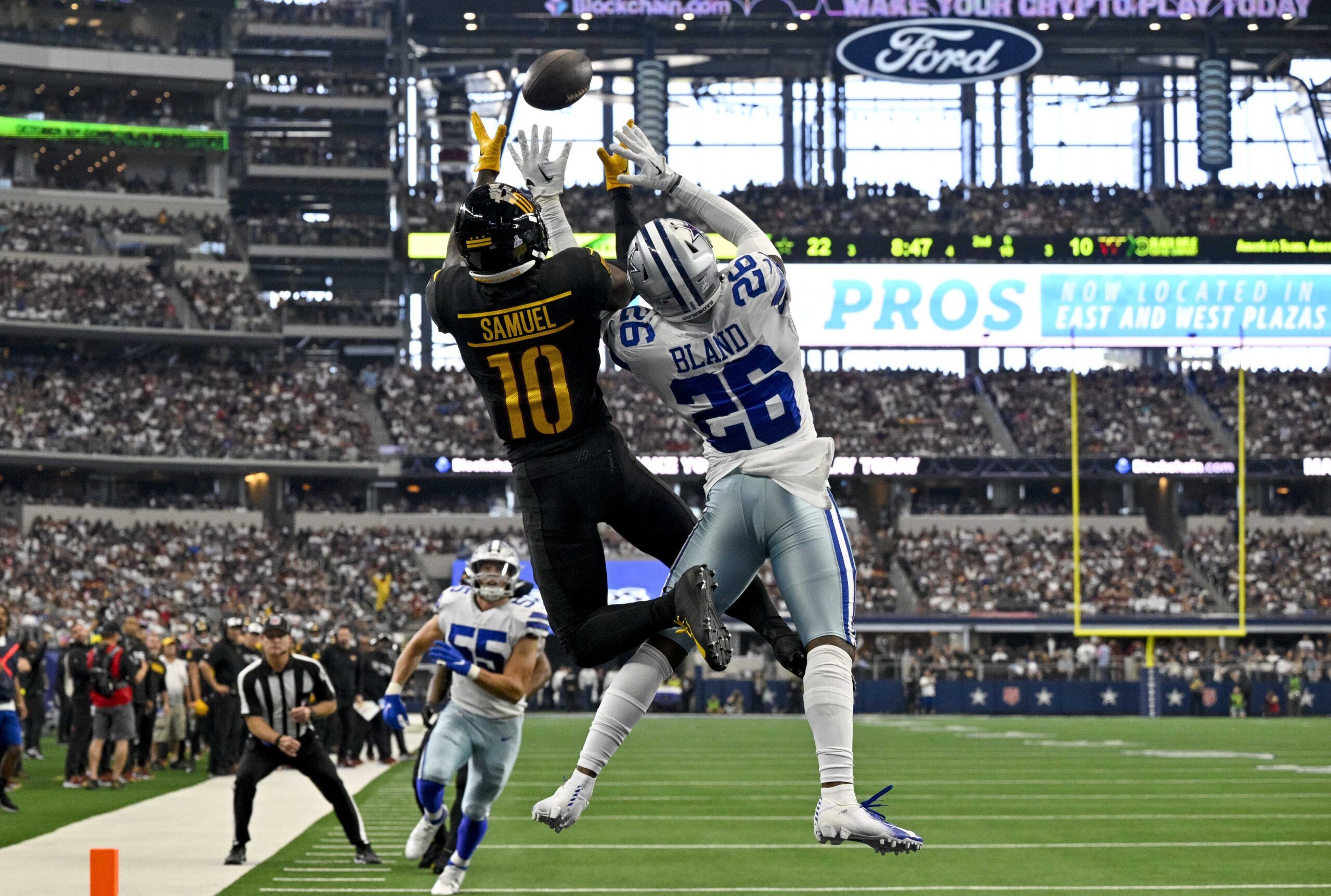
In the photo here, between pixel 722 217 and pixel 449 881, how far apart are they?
19.4 ft

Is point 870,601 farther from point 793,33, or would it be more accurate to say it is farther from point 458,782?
point 458,782

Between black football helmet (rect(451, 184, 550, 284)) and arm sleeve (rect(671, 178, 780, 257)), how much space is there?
71cm

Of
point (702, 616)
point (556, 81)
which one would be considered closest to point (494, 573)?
point (556, 81)

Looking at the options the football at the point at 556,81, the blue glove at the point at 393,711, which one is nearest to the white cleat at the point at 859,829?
the football at the point at 556,81

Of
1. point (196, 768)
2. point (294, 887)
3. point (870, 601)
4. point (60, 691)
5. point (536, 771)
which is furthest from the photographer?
point (870, 601)

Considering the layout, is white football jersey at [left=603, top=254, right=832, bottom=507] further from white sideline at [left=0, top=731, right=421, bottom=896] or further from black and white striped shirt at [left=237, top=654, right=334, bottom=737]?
black and white striped shirt at [left=237, top=654, right=334, bottom=737]

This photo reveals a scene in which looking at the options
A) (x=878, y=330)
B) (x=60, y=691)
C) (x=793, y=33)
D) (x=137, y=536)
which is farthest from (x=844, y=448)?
(x=60, y=691)

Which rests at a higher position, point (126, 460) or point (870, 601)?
point (126, 460)

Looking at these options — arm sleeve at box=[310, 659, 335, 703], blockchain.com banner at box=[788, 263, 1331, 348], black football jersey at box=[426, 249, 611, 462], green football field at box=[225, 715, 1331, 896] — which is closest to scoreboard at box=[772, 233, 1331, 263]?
blockchain.com banner at box=[788, 263, 1331, 348]

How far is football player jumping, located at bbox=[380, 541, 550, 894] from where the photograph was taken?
1080 centimetres

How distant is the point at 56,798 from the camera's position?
666 inches

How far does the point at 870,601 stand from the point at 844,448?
5868 millimetres

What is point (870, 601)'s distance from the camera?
43.0 meters

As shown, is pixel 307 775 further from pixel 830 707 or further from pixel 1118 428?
pixel 1118 428
